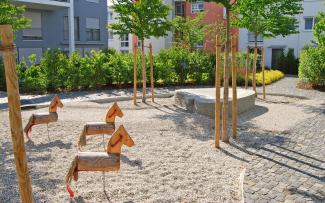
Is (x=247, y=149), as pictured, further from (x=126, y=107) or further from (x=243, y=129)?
(x=126, y=107)

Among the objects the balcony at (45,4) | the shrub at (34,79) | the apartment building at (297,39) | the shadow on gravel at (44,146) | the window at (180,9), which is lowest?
the shadow on gravel at (44,146)

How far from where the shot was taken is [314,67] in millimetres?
17812

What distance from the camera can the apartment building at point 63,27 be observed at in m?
30.0

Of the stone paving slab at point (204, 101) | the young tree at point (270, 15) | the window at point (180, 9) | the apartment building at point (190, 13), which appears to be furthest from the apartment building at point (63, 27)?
the stone paving slab at point (204, 101)

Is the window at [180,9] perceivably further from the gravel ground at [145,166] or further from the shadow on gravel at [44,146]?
the shadow on gravel at [44,146]

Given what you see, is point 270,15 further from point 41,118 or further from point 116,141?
point 116,141

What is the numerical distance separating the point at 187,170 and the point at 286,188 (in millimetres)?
1572

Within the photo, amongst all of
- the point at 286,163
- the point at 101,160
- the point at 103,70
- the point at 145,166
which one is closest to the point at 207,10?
the point at 103,70

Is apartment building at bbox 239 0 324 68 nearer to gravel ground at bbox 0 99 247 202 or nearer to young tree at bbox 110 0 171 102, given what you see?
young tree at bbox 110 0 171 102

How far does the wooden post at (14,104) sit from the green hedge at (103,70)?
1269cm

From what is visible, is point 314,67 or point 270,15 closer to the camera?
point 270,15

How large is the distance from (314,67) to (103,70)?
32.0ft

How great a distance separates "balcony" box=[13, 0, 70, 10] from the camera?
28.0m

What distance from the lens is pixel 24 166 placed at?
339 centimetres
